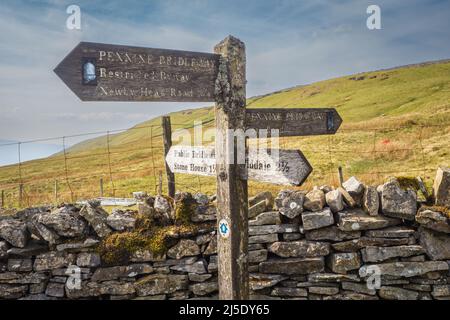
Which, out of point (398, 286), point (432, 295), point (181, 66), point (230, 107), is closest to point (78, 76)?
point (181, 66)

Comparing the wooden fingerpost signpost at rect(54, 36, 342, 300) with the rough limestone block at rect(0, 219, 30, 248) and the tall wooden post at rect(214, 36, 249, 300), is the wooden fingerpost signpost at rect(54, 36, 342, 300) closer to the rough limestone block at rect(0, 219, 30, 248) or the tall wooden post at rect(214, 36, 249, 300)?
the tall wooden post at rect(214, 36, 249, 300)

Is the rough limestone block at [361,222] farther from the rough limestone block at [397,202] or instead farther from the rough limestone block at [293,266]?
the rough limestone block at [293,266]

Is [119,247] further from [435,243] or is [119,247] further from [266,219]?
[435,243]

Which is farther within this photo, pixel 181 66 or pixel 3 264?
pixel 3 264

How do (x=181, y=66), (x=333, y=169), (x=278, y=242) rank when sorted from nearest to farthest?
(x=181, y=66) < (x=278, y=242) < (x=333, y=169)

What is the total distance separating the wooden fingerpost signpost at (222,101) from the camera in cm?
316

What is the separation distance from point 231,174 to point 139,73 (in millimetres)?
1293

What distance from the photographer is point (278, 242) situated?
6012 millimetres

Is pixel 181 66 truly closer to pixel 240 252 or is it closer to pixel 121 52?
pixel 121 52

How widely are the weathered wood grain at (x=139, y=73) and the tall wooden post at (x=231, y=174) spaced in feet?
0.45

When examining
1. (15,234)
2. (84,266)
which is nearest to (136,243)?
(84,266)

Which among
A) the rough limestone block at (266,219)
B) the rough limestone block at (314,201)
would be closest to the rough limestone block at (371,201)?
the rough limestone block at (314,201)

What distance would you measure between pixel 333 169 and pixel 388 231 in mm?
9707

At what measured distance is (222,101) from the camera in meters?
3.66
